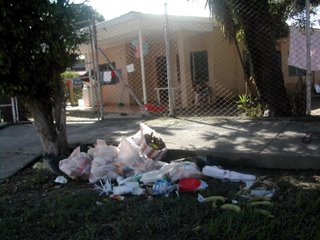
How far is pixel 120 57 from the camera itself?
16.4 m

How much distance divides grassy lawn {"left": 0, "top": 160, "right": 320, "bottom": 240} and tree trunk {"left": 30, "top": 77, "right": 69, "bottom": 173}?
39.7 inches

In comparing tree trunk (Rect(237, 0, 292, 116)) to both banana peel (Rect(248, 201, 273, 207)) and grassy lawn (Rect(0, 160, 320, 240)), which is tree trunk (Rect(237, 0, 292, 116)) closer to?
grassy lawn (Rect(0, 160, 320, 240))

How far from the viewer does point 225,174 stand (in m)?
4.72

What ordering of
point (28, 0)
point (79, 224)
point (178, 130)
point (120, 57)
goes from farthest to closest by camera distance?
point (120, 57) → point (178, 130) → point (28, 0) → point (79, 224)

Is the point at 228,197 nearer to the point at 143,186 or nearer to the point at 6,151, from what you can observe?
the point at 143,186

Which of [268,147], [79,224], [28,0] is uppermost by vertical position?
[28,0]

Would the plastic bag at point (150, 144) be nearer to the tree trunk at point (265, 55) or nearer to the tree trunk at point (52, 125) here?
the tree trunk at point (52, 125)

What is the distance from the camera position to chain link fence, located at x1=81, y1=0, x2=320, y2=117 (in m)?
7.59

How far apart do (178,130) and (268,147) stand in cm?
207

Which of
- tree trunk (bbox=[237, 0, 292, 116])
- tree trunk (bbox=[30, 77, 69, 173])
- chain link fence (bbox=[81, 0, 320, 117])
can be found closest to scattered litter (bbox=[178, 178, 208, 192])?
tree trunk (bbox=[30, 77, 69, 173])

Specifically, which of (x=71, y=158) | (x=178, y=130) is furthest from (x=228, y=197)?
(x=178, y=130)

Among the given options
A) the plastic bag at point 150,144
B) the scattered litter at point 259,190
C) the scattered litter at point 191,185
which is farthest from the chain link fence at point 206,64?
the scattered litter at point 191,185

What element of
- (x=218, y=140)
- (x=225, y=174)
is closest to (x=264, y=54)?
(x=218, y=140)

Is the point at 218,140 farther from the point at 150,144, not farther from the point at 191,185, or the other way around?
the point at 191,185
